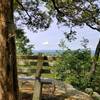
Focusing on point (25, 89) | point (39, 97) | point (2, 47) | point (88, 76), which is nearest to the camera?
point (2, 47)

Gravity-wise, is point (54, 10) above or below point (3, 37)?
above

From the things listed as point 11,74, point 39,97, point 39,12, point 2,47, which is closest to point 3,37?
point 2,47

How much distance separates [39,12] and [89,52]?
298cm

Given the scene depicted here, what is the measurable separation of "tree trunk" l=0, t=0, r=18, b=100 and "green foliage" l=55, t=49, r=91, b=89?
8.09 meters

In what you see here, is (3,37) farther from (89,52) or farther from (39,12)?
(39,12)

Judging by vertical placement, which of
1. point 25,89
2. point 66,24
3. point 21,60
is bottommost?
point 25,89

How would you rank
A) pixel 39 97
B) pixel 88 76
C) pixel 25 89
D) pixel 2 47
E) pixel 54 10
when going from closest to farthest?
pixel 2 47 → pixel 39 97 → pixel 25 89 → pixel 88 76 → pixel 54 10

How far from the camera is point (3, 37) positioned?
223 inches

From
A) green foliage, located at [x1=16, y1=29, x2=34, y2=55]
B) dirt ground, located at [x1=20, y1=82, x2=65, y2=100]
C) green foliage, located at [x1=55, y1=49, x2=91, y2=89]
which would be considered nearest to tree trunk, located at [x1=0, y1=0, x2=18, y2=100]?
dirt ground, located at [x1=20, y1=82, x2=65, y2=100]

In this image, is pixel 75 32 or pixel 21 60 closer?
pixel 21 60

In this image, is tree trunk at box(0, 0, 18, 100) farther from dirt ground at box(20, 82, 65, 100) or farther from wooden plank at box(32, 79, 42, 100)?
dirt ground at box(20, 82, 65, 100)

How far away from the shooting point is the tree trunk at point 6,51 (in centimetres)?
566

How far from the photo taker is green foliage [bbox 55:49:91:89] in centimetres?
1391

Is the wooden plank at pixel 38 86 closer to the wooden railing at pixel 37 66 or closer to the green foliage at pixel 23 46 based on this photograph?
the wooden railing at pixel 37 66
